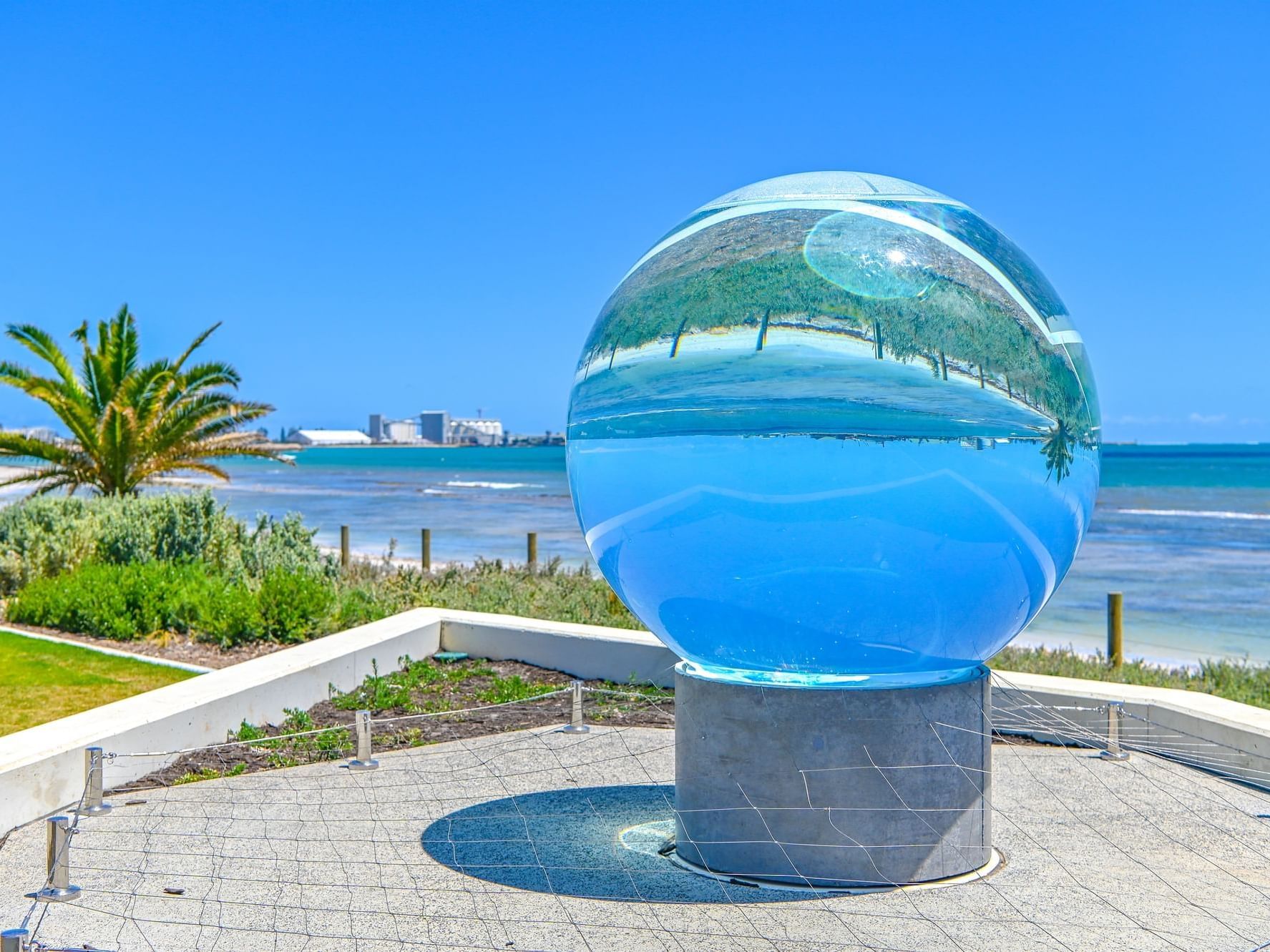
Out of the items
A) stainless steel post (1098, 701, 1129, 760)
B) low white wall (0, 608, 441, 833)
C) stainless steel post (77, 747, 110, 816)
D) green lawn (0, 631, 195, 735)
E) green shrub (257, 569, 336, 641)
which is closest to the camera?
stainless steel post (77, 747, 110, 816)

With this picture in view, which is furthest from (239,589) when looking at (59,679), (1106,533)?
(1106,533)

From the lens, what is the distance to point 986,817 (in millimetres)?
5523

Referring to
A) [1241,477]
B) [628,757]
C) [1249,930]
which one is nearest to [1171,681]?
[628,757]

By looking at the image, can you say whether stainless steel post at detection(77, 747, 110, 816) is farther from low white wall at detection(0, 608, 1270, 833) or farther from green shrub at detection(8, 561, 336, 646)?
green shrub at detection(8, 561, 336, 646)

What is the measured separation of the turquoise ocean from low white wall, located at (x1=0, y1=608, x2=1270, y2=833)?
33.8 ft

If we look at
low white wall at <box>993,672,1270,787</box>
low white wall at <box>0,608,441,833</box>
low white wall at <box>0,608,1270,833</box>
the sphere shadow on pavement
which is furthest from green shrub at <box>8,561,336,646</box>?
low white wall at <box>993,672,1270,787</box>

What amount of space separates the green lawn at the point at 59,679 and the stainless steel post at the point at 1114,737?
6.61 metres

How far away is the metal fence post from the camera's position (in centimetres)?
816

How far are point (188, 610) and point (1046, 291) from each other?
8.64m

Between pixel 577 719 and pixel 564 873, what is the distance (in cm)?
272

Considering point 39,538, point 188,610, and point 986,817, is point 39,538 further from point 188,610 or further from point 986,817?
point 986,817

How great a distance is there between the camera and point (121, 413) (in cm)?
1716

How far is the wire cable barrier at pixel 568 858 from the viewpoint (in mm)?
4801

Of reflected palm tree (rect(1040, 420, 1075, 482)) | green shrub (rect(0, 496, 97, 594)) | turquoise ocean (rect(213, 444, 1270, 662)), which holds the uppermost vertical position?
reflected palm tree (rect(1040, 420, 1075, 482))
